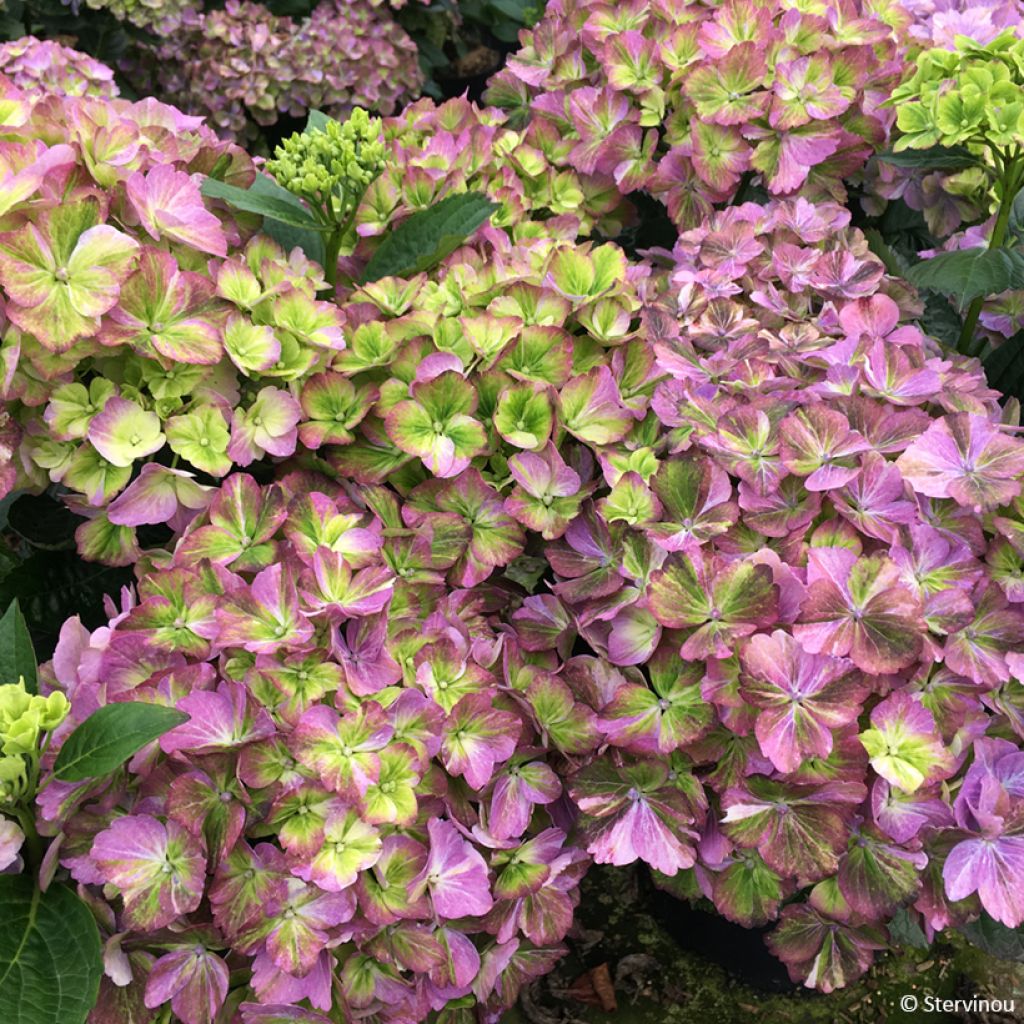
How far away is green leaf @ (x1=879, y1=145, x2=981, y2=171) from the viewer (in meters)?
1.29

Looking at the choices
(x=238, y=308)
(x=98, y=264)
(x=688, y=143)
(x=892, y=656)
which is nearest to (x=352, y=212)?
(x=238, y=308)

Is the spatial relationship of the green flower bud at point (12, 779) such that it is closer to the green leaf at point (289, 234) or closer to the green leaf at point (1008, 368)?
the green leaf at point (289, 234)

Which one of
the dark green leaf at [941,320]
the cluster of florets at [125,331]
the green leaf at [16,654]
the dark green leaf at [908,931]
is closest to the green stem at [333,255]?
the cluster of florets at [125,331]

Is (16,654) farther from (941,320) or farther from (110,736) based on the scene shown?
(941,320)

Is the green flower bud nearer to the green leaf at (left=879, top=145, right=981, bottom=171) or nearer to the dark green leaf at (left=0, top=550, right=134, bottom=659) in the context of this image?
the dark green leaf at (left=0, top=550, right=134, bottom=659)

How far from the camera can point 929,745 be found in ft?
2.97

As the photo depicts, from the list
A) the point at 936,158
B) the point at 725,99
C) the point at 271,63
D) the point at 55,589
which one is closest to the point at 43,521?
the point at 55,589

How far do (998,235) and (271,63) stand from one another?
1.98m

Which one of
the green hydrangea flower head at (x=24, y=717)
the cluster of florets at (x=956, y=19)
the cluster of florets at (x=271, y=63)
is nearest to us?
the green hydrangea flower head at (x=24, y=717)

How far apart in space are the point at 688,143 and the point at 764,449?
59 cm

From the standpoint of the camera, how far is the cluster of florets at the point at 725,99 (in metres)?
1.40

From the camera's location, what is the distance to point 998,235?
1.30m

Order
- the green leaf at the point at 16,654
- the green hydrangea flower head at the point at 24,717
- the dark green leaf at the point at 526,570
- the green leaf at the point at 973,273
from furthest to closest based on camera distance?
the green leaf at the point at 973,273 → the dark green leaf at the point at 526,570 → the green leaf at the point at 16,654 → the green hydrangea flower head at the point at 24,717

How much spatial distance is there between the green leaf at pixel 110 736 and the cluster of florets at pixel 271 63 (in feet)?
7.30
